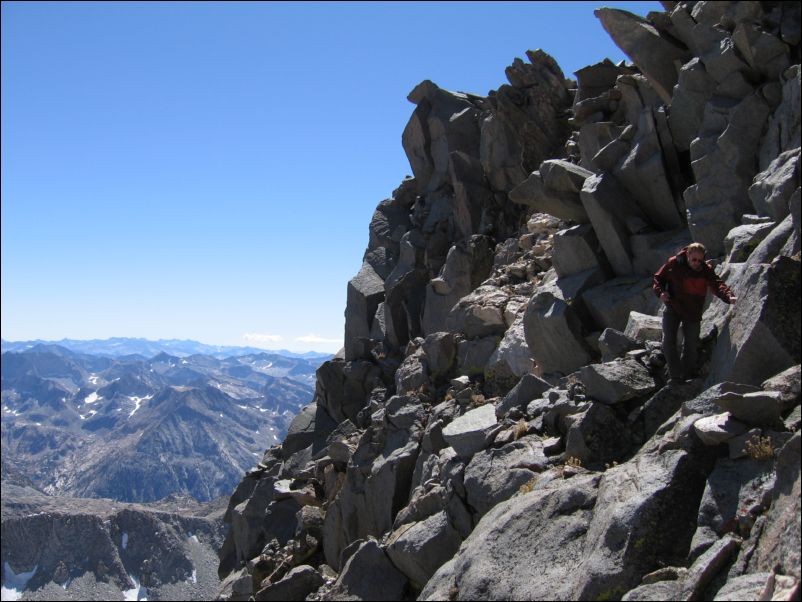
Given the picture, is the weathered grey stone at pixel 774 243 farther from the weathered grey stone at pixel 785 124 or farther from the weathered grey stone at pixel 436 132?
the weathered grey stone at pixel 436 132

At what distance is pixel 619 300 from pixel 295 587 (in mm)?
16857

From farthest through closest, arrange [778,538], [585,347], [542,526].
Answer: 1. [585,347]
2. [542,526]
3. [778,538]

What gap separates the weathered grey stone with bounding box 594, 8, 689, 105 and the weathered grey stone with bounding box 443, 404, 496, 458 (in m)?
17.9

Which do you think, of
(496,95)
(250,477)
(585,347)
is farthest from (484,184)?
(250,477)

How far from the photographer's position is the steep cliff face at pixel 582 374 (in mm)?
13797

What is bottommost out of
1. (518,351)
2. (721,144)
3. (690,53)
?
(518,351)

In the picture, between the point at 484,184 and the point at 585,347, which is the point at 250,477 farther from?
the point at 585,347

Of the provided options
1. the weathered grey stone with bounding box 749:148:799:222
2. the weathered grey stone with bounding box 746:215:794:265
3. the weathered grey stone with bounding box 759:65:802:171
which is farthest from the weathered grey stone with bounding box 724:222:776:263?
the weathered grey stone with bounding box 759:65:802:171

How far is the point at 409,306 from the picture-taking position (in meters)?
50.2

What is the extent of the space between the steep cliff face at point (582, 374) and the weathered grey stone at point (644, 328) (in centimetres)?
7

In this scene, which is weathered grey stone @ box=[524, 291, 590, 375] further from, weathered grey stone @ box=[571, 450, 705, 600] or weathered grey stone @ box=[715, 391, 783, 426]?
weathered grey stone @ box=[715, 391, 783, 426]

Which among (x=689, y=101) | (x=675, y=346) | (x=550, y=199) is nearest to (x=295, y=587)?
(x=675, y=346)

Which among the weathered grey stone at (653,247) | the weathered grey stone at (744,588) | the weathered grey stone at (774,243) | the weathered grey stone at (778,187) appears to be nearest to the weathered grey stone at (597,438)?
the weathered grey stone at (774,243)

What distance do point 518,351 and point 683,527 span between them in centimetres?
1790
